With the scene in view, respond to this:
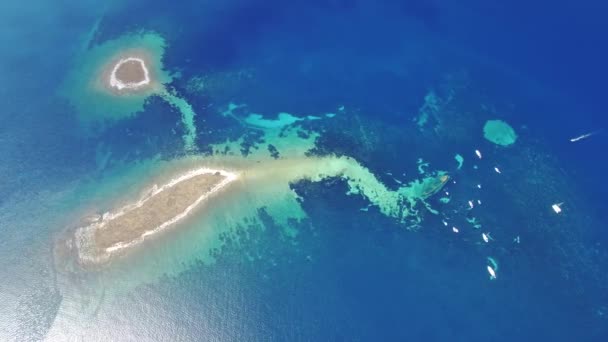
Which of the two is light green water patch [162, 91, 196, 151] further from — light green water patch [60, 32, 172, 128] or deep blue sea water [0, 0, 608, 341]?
light green water patch [60, 32, 172, 128]

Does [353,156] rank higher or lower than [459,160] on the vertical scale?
higher

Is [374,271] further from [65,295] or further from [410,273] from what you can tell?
[65,295]

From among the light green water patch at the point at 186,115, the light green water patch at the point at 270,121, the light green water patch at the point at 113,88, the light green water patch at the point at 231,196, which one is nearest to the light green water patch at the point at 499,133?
the light green water patch at the point at 231,196

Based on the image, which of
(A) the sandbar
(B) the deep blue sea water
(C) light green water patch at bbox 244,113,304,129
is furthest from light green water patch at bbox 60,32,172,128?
(A) the sandbar

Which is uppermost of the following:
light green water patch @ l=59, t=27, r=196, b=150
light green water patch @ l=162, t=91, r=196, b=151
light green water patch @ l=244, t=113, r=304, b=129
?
light green water patch @ l=59, t=27, r=196, b=150

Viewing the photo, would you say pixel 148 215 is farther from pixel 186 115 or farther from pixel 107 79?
pixel 107 79

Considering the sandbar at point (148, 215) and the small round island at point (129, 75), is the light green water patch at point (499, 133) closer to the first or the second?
the sandbar at point (148, 215)

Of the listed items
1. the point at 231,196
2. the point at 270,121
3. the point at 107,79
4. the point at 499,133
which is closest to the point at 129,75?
the point at 107,79
